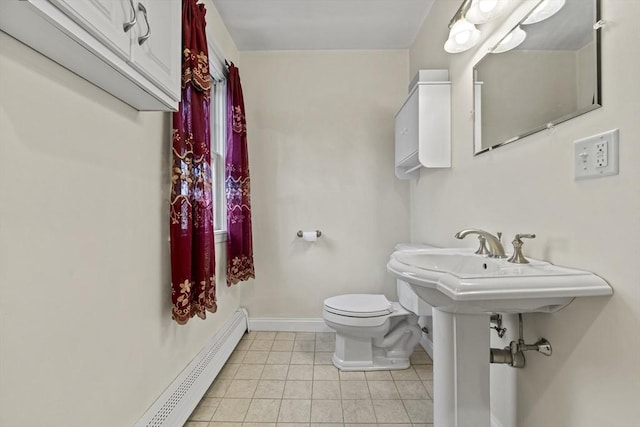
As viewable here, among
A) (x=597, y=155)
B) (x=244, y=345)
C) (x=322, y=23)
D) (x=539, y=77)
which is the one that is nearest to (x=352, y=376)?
(x=244, y=345)

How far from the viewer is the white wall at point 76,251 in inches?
28.8

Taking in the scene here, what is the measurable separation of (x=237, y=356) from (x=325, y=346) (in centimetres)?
65

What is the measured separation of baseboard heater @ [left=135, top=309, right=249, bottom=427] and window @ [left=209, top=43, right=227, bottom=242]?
73cm

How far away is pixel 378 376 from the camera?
6.35 feet

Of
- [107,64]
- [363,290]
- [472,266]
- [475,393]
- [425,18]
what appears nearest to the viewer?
[107,64]

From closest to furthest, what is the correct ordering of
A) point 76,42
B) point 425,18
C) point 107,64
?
point 76,42 → point 107,64 → point 425,18

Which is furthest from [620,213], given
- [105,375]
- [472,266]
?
[105,375]

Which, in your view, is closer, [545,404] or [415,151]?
[545,404]

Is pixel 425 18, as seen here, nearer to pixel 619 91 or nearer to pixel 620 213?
pixel 619 91

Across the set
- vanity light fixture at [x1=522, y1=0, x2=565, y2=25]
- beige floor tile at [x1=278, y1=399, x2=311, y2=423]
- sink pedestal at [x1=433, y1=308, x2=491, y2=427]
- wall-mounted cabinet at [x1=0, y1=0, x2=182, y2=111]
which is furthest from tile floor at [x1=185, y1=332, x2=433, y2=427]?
vanity light fixture at [x1=522, y1=0, x2=565, y2=25]

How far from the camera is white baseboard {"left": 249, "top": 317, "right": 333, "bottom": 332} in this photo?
104 inches

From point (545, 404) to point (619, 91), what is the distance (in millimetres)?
1027

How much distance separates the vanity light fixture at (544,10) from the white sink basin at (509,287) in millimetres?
849

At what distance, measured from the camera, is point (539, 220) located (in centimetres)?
108
